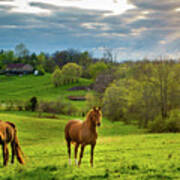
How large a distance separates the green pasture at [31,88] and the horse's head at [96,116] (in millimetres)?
70145

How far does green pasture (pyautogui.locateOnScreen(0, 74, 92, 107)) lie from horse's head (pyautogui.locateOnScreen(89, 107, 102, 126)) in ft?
230

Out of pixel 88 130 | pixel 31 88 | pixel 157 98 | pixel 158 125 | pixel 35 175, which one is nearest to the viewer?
pixel 35 175

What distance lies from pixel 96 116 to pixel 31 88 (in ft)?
340

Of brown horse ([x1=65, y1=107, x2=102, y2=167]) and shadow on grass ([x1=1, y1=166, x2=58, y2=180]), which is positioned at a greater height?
brown horse ([x1=65, y1=107, x2=102, y2=167])

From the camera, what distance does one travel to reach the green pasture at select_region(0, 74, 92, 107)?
9538cm

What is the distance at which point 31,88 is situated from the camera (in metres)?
111

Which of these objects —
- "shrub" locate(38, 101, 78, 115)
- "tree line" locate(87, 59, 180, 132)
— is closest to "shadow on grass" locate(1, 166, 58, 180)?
"tree line" locate(87, 59, 180, 132)

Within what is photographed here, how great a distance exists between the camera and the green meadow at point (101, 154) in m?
9.64

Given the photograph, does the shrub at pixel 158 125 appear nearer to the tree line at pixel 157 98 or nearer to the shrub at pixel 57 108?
the tree line at pixel 157 98

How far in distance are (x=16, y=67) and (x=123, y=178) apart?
139985mm

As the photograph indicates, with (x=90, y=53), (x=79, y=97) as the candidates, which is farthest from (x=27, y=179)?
(x=90, y=53)

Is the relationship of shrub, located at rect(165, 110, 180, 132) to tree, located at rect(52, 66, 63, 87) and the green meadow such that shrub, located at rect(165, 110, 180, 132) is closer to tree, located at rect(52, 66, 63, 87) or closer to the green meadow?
the green meadow

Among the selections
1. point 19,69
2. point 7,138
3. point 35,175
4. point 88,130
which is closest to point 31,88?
point 19,69

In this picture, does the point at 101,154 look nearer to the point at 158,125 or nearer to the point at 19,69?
the point at 158,125
